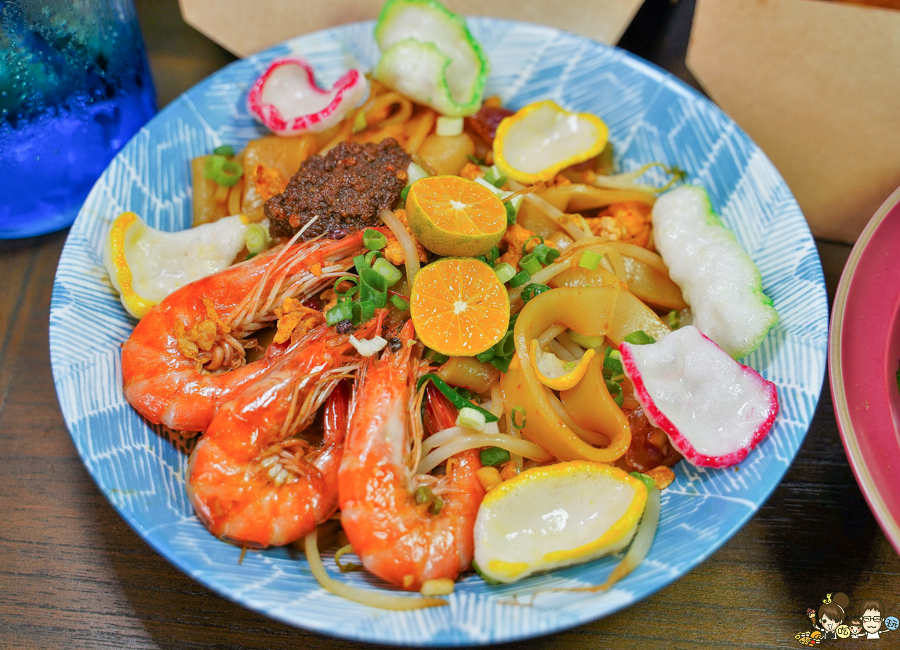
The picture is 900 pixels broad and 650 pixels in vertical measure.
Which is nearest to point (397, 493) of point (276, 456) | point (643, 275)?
point (276, 456)

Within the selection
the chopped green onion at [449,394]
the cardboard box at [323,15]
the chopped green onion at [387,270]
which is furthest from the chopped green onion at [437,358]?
the cardboard box at [323,15]

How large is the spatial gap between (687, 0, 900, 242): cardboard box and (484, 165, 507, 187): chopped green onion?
123 cm

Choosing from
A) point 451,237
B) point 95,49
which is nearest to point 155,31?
point 95,49

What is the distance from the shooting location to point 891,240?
2.12 meters

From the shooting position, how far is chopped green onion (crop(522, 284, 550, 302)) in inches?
85.2

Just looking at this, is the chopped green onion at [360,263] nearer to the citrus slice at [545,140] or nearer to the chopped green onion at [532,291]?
the chopped green onion at [532,291]

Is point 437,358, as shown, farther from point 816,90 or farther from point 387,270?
point 816,90

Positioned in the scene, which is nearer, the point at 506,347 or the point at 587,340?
the point at 506,347

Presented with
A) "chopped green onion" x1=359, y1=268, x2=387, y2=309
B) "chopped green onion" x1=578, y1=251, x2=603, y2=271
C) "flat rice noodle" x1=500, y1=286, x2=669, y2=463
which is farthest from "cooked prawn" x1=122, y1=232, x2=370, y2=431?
"chopped green onion" x1=578, y1=251, x2=603, y2=271

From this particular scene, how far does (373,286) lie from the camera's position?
6.86 ft

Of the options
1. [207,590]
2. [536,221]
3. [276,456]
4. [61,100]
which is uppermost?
[536,221]

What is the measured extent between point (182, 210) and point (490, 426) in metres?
1.60

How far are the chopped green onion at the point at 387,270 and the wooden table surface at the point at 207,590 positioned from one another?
1018 millimetres

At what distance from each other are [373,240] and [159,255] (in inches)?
33.4
